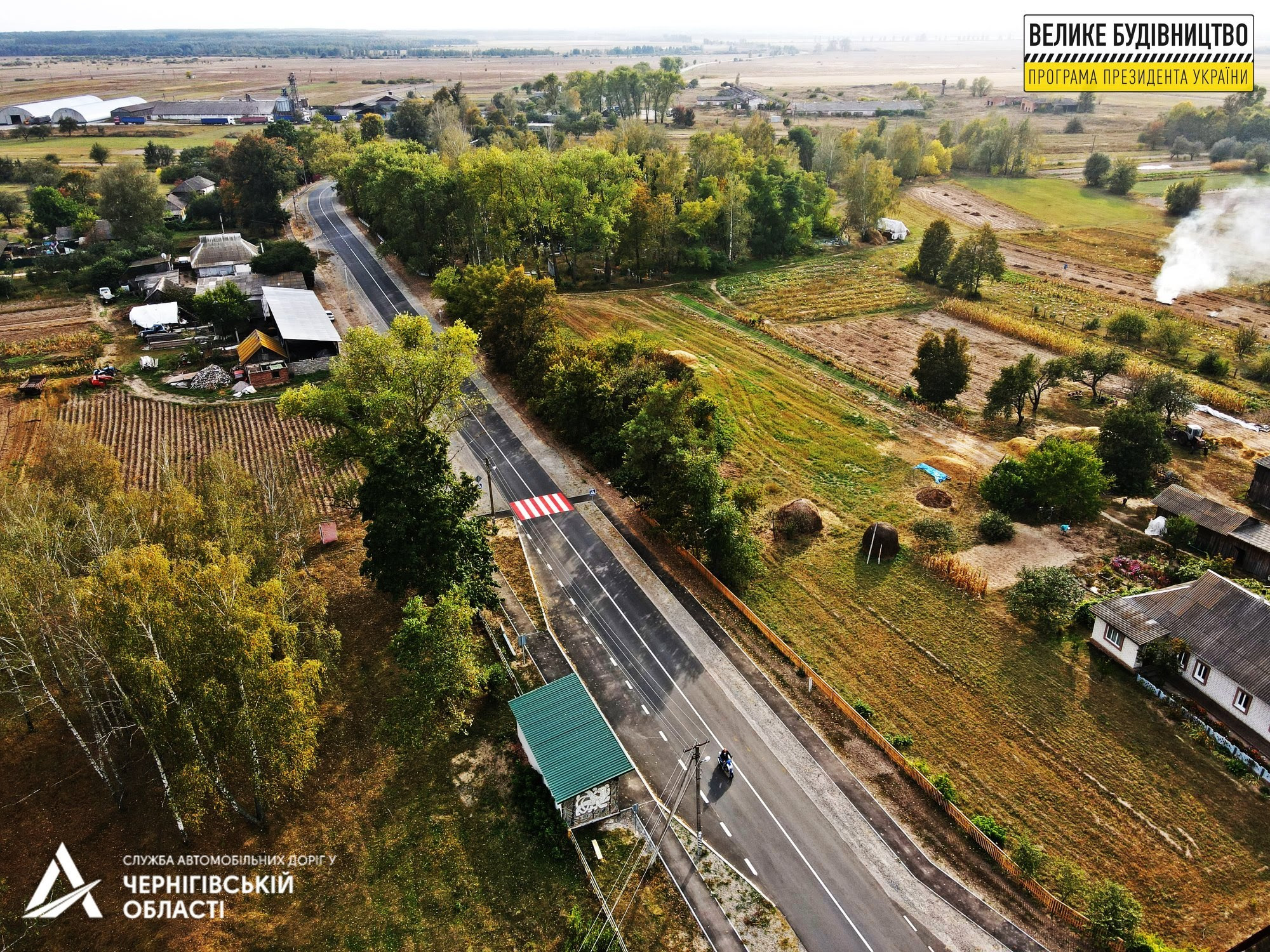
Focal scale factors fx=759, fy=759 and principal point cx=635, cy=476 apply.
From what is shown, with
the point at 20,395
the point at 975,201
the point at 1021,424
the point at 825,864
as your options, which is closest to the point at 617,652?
the point at 825,864

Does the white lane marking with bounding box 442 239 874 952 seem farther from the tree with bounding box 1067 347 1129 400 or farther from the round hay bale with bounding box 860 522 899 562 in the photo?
the tree with bounding box 1067 347 1129 400

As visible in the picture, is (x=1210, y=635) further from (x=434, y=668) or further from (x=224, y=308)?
(x=224, y=308)

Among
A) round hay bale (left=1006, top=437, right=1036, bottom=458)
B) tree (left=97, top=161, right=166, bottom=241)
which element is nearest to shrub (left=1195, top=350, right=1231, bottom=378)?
round hay bale (left=1006, top=437, right=1036, bottom=458)

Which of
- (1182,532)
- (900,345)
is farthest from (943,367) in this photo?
(1182,532)

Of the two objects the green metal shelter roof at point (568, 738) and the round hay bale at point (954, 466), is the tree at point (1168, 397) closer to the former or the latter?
the round hay bale at point (954, 466)

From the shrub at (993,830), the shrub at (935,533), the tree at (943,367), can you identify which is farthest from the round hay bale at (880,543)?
the tree at (943,367)

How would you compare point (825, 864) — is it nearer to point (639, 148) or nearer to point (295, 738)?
point (295, 738)
